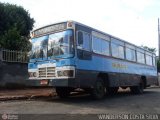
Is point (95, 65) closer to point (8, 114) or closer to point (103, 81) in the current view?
point (103, 81)

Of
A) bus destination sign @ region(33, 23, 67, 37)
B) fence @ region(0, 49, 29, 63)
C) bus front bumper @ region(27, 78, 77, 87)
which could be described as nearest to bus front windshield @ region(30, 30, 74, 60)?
bus destination sign @ region(33, 23, 67, 37)

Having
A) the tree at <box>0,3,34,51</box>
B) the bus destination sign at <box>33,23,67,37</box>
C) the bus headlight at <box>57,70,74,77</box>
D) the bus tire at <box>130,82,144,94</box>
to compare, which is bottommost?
the bus tire at <box>130,82,144,94</box>

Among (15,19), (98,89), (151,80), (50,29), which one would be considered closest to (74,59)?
(50,29)

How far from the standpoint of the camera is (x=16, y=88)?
19594 mm

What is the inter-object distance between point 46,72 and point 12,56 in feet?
22.8

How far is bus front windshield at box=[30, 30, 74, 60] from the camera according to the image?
1280cm

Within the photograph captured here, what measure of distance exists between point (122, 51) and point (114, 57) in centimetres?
164

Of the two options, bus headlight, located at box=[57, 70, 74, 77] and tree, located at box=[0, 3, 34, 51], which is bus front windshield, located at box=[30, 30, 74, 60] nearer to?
bus headlight, located at box=[57, 70, 74, 77]

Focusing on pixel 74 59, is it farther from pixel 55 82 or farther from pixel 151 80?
pixel 151 80

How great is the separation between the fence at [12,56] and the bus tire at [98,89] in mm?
→ 6946

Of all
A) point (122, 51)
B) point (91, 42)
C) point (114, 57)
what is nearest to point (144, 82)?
point (122, 51)

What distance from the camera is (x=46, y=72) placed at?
43.6ft

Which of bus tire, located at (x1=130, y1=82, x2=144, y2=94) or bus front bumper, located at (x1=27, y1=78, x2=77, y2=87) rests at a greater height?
bus front bumper, located at (x1=27, y1=78, x2=77, y2=87)

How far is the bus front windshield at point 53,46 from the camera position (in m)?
12.8
